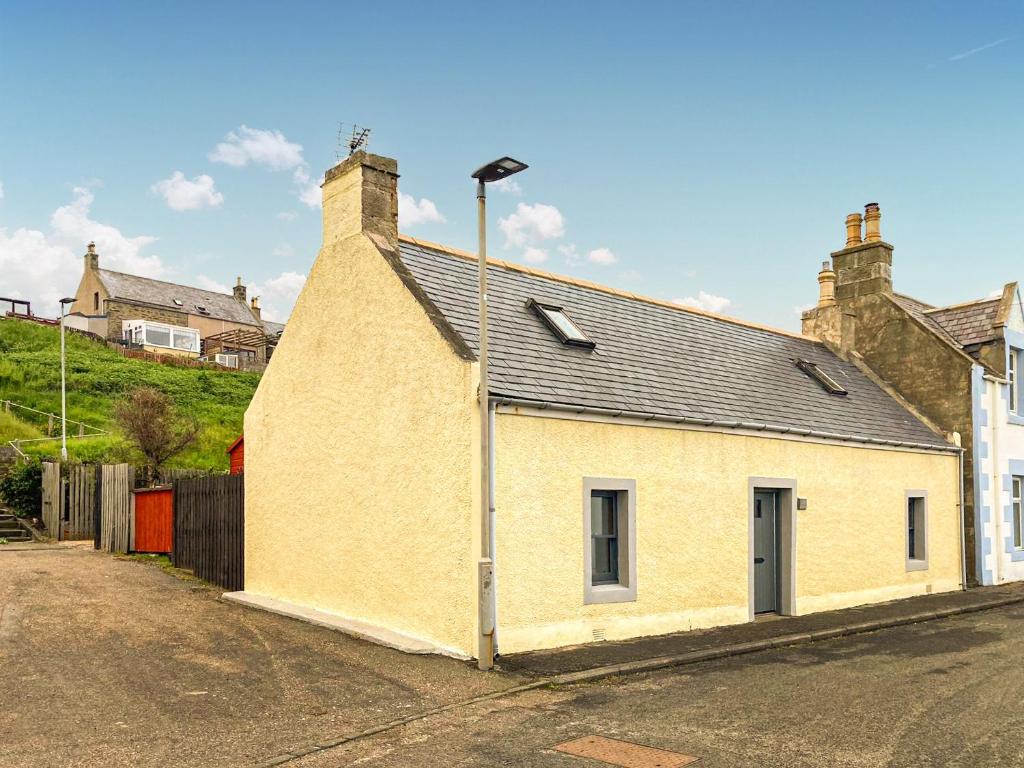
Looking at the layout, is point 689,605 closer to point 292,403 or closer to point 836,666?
point 836,666

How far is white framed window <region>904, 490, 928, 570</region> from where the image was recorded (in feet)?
57.7

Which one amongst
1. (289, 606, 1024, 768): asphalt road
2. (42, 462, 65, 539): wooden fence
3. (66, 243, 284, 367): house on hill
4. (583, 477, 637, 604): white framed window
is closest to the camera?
(289, 606, 1024, 768): asphalt road

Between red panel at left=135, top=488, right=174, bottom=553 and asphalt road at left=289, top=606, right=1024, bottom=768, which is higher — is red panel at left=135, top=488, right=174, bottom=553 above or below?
above

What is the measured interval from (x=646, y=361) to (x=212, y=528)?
877 centimetres

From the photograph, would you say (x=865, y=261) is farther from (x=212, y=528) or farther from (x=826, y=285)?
(x=212, y=528)

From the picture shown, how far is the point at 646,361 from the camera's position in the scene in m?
14.2

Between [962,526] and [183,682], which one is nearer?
[183,682]

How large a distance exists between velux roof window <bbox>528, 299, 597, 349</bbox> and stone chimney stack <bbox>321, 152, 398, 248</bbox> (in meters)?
2.57

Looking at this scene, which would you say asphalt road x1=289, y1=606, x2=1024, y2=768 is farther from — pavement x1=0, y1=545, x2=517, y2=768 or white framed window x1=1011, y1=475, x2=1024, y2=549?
white framed window x1=1011, y1=475, x2=1024, y2=549

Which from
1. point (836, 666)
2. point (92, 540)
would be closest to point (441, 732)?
point (836, 666)

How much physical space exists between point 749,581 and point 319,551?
6776 millimetres

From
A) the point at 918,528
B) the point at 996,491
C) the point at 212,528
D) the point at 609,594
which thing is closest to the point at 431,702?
the point at 609,594

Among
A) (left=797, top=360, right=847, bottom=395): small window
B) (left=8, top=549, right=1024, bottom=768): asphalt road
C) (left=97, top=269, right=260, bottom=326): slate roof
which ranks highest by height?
(left=97, top=269, right=260, bottom=326): slate roof

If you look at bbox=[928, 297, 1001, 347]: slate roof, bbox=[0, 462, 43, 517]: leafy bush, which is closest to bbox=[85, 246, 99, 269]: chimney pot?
bbox=[0, 462, 43, 517]: leafy bush
